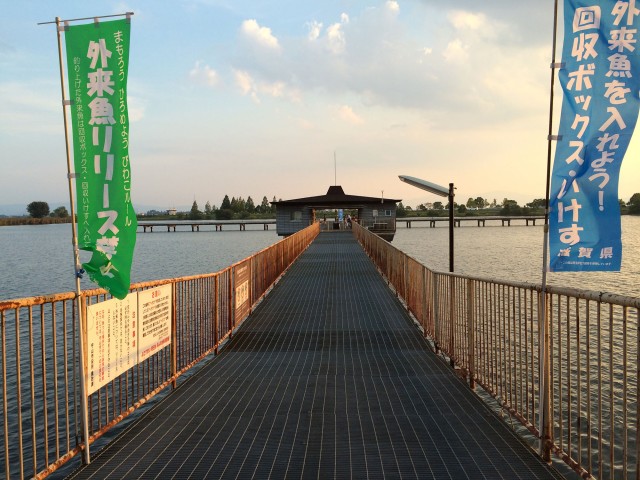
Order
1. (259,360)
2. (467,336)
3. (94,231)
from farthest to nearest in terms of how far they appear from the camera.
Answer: (259,360)
(467,336)
(94,231)

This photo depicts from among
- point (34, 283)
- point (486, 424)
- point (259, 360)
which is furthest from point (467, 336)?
point (34, 283)

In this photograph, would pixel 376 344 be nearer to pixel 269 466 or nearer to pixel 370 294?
pixel 269 466

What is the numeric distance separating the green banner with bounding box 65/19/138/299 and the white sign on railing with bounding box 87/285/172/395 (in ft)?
1.47

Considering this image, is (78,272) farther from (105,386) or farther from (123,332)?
(105,386)

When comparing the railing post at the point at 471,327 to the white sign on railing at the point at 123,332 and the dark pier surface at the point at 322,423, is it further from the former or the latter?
the white sign on railing at the point at 123,332

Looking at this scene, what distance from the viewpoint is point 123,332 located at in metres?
5.71

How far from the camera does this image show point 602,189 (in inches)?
175

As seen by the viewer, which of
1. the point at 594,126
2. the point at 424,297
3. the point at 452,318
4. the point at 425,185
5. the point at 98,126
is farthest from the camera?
the point at 425,185

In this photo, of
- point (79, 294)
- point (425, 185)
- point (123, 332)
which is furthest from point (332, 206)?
point (79, 294)

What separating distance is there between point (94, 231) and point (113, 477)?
2.19 m

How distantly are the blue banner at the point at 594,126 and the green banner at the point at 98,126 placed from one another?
399 cm

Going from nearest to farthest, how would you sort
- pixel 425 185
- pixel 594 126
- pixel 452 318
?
1. pixel 594 126
2. pixel 452 318
3. pixel 425 185

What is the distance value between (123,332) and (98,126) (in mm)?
2158

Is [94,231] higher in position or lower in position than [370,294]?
higher
